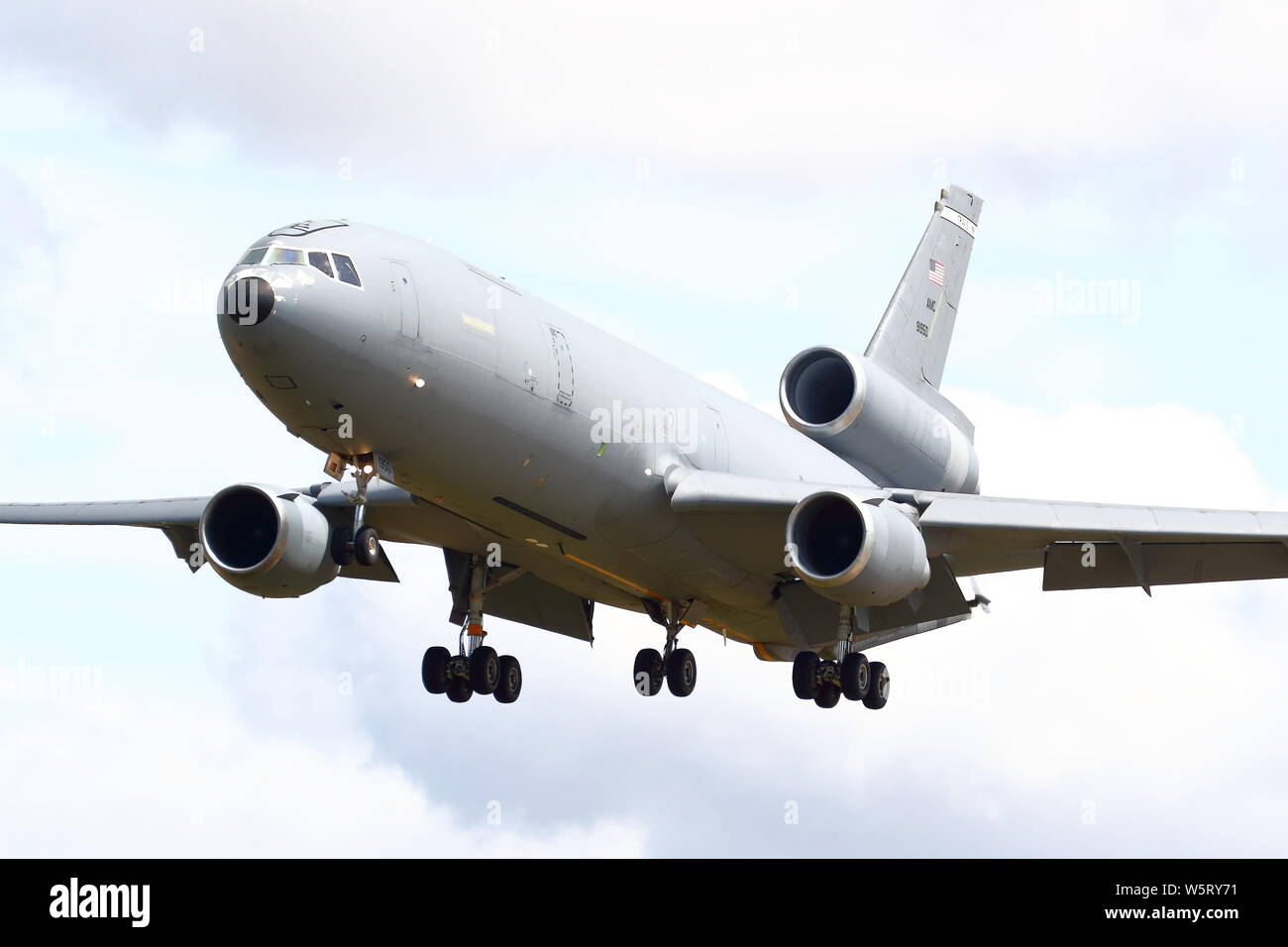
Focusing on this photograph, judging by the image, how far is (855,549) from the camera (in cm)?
2712

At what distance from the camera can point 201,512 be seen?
31312 millimetres

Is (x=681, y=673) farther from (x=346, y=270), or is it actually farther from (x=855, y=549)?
(x=346, y=270)

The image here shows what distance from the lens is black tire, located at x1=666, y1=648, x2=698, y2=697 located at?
Result: 3086 cm

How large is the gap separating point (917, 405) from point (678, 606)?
248 inches

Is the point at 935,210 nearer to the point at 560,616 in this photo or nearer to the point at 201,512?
the point at 560,616

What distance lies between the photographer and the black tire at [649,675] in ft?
101

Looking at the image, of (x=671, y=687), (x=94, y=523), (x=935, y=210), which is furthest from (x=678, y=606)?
(x=935, y=210)

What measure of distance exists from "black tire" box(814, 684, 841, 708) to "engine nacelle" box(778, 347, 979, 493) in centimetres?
412

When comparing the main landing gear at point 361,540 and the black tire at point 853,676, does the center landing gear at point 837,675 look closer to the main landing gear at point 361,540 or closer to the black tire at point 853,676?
the black tire at point 853,676

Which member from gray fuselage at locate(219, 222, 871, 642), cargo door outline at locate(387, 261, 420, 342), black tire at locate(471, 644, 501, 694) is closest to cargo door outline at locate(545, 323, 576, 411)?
gray fuselage at locate(219, 222, 871, 642)

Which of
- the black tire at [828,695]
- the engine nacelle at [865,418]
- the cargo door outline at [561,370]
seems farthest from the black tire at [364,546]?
the engine nacelle at [865,418]

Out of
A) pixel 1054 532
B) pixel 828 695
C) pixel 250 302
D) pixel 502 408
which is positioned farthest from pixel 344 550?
pixel 1054 532

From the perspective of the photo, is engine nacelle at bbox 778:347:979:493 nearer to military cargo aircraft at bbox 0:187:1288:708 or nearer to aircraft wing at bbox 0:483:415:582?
military cargo aircraft at bbox 0:187:1288:708

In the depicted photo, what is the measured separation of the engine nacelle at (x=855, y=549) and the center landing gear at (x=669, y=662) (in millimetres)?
3951
